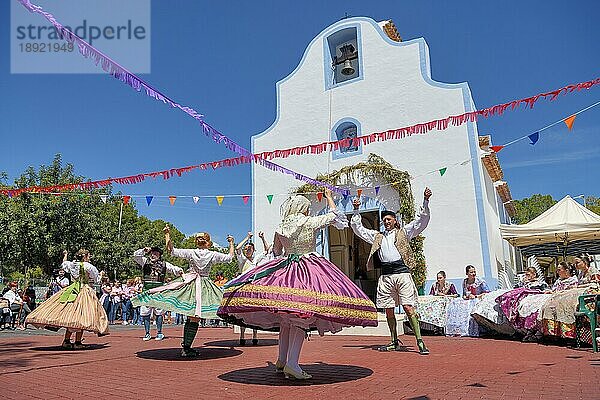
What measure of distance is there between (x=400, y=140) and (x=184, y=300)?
325 inches

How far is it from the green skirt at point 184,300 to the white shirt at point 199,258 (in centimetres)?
20

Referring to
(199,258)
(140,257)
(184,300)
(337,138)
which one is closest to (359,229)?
(199,258)

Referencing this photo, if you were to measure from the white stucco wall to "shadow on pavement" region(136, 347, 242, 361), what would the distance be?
6315mm

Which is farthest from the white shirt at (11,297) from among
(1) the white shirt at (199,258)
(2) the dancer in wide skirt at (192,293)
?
(1) the white shirt at (199,258)

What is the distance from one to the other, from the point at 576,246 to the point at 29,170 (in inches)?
945

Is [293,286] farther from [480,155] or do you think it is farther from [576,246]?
[576,246]

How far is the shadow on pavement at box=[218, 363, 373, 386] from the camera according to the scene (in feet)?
14.5

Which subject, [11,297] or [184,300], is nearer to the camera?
[184,300]

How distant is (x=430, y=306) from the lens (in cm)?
1021

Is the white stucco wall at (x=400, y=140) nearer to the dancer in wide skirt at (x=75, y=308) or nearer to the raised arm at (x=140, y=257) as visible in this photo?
the raised arm at (x=140, y=257)

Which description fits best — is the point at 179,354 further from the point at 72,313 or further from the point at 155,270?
the point at 72,313

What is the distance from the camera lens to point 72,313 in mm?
7207

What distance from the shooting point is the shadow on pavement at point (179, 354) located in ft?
21.0

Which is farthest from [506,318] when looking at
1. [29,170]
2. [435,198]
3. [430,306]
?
[29,170]
